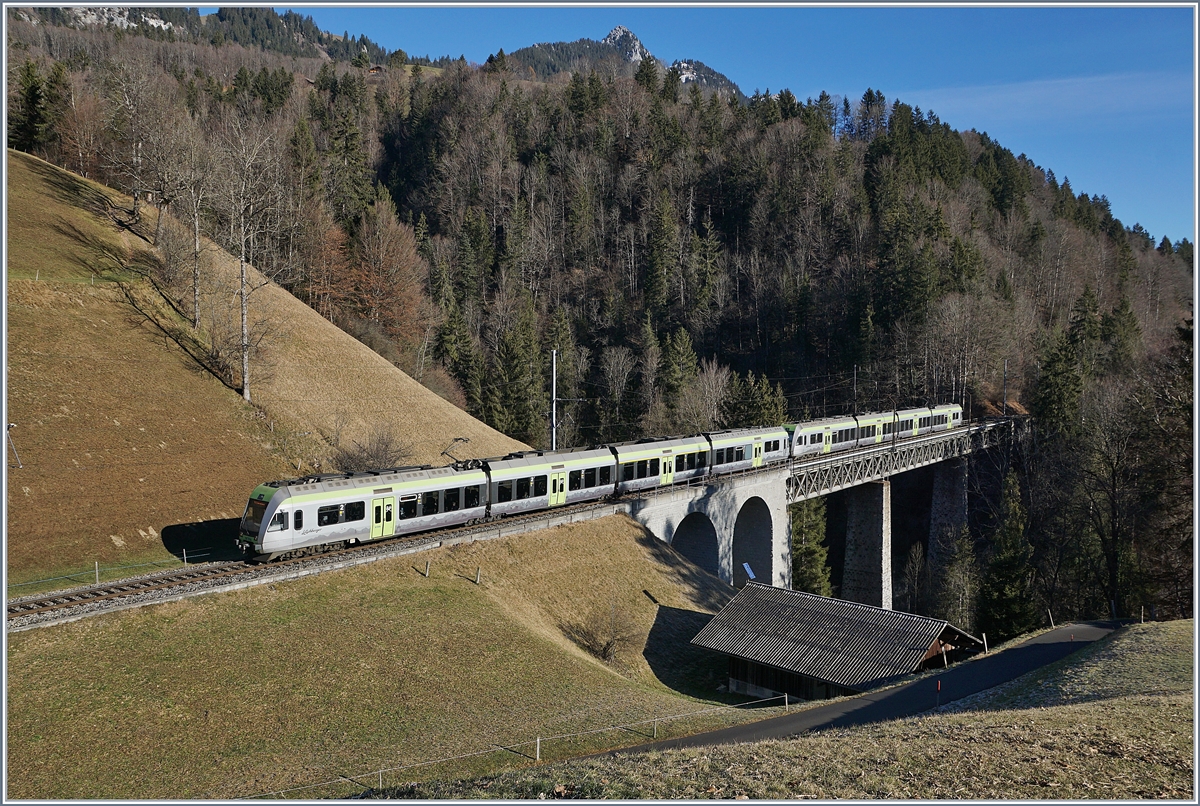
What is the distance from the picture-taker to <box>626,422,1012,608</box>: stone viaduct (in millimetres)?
37750

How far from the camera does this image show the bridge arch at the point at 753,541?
4262 centimetres

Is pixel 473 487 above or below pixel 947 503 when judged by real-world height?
above

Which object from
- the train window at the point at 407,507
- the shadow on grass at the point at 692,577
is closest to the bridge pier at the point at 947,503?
the shadow on grass at the point at 692,577

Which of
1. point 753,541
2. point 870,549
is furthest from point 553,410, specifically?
point 870,549

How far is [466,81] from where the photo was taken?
417 feet

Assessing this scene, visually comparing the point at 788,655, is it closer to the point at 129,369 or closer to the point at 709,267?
the point at 129,369

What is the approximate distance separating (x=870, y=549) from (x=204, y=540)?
140 feet

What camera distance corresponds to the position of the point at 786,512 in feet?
144

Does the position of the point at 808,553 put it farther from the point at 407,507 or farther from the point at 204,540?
the point at 204,540

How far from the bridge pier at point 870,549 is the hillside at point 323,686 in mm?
27769

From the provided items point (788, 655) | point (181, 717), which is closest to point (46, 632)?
point (181, 717)

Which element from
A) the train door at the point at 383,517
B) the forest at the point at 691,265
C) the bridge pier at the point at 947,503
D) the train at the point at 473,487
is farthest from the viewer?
the bridge pier at the point at 947,503

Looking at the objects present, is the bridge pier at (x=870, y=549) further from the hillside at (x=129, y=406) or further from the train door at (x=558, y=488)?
the train door at (x=558, y=488)

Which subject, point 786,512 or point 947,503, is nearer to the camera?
point 786,512
